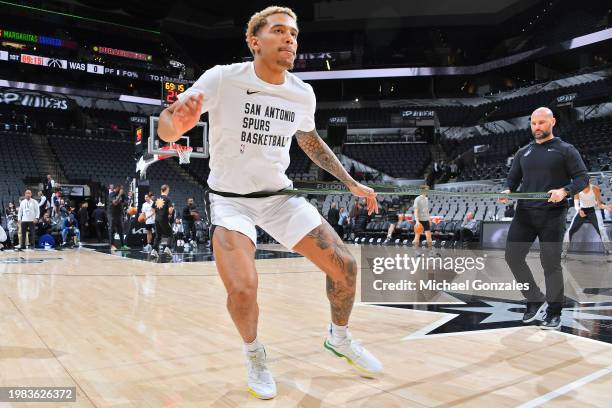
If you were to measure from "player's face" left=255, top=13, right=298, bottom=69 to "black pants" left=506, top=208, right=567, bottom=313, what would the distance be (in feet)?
9.05

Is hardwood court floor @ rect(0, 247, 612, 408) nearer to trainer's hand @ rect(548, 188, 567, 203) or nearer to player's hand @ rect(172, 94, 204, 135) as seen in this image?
trainer's hand @ rect(548, 188, 567, 203)

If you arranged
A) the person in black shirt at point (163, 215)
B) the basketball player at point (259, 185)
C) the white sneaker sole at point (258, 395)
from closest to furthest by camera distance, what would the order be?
1. the white sneaker sole at point (258, 395)
2. the basketball player at point (259, 185)
3. the person in black shirt at point (163, 215)

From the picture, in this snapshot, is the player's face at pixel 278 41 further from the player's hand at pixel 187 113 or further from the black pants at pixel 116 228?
the black pants at pixel 116 228

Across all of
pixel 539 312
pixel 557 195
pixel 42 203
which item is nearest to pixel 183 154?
pixel 42 203

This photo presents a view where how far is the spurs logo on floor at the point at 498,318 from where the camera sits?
12.5ft

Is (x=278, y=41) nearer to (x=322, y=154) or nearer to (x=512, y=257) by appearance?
(x=322, y=154)

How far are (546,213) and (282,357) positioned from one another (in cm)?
263

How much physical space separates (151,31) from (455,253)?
29893 millimetres

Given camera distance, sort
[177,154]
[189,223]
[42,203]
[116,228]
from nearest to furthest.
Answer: [189,223] → [116,228] → [42,203] → [177,154]

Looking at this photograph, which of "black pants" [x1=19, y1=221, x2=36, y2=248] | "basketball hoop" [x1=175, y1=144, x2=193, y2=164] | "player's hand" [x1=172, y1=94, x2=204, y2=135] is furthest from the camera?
"basketball hoop" [x1=175, y1=144, x2=193, y2=164]

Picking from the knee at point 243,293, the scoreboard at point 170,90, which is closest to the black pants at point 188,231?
the scoreboard at point 170,90

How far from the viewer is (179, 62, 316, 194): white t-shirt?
8.39 feet

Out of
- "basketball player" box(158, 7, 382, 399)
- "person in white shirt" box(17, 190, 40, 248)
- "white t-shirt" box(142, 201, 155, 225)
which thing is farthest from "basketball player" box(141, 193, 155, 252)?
"basketball player" box(158, 7, 382, 399)

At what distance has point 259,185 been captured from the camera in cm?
264
